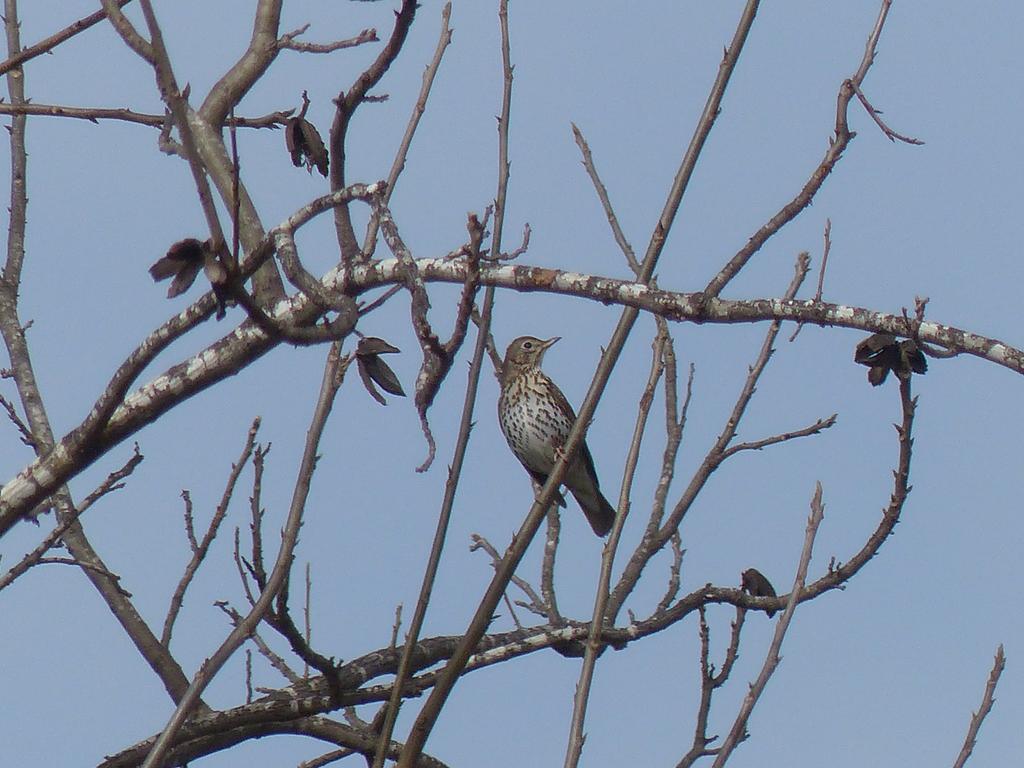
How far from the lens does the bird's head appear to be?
10.8 metres

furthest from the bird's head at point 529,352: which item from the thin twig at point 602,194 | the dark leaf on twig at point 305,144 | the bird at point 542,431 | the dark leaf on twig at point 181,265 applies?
the dark leaf on twig at point 181,265

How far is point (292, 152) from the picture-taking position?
3.69 m

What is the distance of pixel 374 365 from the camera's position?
3217mm

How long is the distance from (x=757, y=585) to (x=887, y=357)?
5.53ft

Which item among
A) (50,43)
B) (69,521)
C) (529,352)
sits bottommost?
(69,521)

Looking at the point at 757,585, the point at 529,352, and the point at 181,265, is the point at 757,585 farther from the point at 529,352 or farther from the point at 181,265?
the point at 529,352

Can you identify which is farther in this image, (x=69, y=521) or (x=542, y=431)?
(x=542, y=431)

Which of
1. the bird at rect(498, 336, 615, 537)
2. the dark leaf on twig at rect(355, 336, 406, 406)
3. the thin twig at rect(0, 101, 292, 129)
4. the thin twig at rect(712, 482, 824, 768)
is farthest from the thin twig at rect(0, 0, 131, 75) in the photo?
the bird at rect(498, 336, 615, 537)

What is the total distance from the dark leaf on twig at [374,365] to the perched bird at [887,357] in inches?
40.0

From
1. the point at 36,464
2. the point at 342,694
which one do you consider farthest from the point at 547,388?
the point at 36,464

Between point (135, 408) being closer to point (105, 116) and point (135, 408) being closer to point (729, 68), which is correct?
point (105, 116)

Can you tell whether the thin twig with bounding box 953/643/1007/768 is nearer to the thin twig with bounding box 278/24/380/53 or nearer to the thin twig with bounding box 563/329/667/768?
the thin twig with bounding box 563/329/667/768

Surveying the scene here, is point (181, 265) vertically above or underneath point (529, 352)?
underneath

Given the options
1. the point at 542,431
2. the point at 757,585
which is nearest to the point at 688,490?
the point at 757,585
